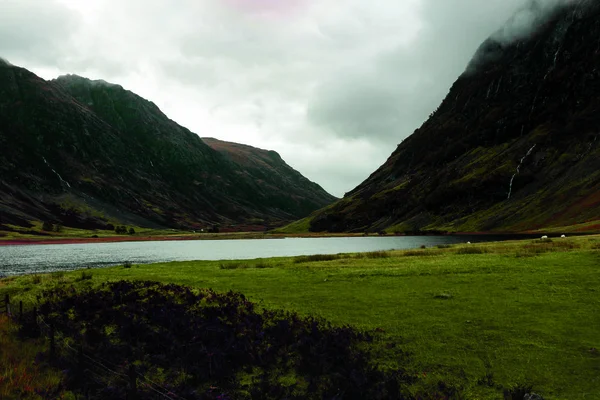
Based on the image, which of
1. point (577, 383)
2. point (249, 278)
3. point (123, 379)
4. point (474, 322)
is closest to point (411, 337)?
point (474, 322)

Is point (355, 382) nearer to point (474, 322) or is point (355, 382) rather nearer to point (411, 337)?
point (411, 337)

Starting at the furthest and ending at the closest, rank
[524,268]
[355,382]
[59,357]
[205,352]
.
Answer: [524,268] → [59,357] → [205,352] → [355,382]

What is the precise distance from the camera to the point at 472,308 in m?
21.3

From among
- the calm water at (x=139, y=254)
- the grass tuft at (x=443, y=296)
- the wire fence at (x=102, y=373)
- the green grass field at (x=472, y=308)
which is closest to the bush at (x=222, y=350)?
the wire fence at (x=102, y=373)

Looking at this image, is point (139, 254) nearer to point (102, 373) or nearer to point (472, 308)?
point (102, 373)

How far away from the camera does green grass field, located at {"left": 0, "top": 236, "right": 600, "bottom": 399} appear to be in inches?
592

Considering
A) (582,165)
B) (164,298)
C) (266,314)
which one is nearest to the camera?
(266,314)

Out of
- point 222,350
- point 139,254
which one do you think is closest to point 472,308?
point 222,350

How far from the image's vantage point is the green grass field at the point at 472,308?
592 inches

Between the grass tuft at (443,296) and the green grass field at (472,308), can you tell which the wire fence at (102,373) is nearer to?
the green grass field at (472,308)

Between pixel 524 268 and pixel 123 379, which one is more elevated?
pixel 524 268

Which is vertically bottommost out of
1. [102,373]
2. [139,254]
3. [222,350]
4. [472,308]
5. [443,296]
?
[102,373]

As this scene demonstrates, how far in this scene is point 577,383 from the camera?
46.0 feet

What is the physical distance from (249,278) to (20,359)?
17.0m
